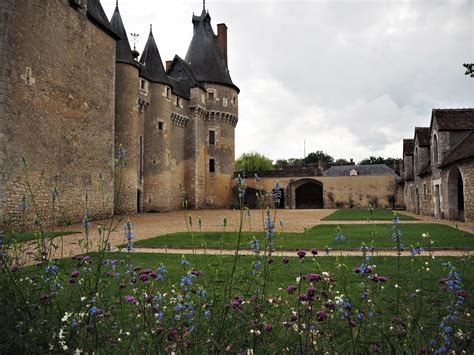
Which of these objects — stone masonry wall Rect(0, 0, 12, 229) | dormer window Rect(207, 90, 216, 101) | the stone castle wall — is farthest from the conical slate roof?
stone masonry wall Rect(0, 0, 12, 229)

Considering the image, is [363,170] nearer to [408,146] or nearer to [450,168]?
[408,146]

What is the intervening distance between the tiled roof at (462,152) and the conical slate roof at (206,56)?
21.6 m

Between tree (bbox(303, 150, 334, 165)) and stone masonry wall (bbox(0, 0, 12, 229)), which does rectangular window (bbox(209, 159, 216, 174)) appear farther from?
tree (bbox(303, 150, 334, 165))

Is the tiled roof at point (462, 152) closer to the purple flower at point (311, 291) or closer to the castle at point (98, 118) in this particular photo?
the castle at point (98, 118)

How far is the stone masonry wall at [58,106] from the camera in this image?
1311 centimetres

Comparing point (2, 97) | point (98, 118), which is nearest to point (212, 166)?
point (98, 118)

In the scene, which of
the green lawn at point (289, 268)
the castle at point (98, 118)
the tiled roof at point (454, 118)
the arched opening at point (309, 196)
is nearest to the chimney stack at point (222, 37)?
the castle at point (98, 118)

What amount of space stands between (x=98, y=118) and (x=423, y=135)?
20.1m

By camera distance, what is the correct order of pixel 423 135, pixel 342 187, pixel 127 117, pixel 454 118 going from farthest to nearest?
pixel 342 187, pixel 423 135, pixel 127 117, pixel 454 118

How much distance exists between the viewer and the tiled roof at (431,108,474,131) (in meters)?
18.5

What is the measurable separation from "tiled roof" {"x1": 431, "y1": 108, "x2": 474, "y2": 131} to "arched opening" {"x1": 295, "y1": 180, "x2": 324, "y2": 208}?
22.5 meters

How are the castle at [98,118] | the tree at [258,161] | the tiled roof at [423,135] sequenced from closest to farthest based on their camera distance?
the castle at [98,118] < the tiled roof at [423,135] < the tree at [258,161]

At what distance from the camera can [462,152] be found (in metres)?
16.1

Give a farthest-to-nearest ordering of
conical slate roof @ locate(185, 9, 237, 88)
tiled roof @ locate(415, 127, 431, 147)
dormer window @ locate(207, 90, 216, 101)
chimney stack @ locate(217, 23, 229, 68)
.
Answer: chimney stack @ locate(217, 23, 229, 68), conical slate roof @ locate(185, 9, 237, 88), dormer window @ locate(207, 90, 216, 101), tiled roof @ locate(415, 127, 431, 147)
